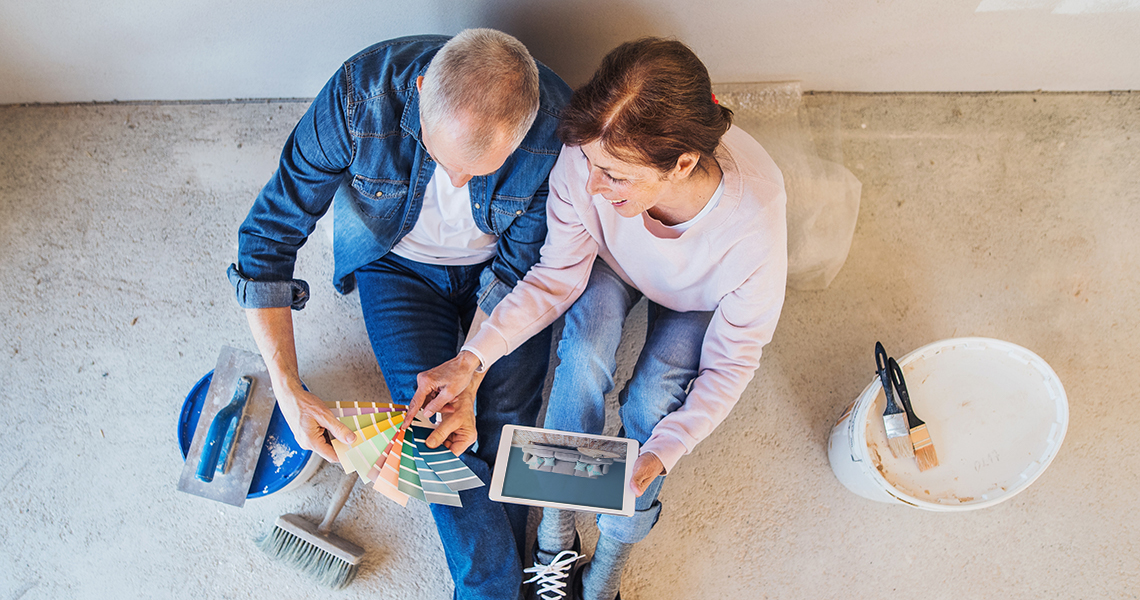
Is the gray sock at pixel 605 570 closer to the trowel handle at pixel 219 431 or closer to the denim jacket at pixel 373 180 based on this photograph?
the denim jacket at pixel 373 180

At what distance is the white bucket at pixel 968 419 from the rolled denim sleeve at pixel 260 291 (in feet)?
4.02

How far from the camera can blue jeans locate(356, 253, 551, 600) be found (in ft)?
4.57

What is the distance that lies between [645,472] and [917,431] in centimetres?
59

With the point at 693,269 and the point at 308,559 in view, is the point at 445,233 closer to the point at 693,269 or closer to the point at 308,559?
the point at 693,269

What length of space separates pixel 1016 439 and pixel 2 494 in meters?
2.35

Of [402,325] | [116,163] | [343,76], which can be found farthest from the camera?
[116,163]

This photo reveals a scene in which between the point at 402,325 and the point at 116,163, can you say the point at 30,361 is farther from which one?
the point at 402,325

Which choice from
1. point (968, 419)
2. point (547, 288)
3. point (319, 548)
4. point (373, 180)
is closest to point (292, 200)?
point (373, 180)

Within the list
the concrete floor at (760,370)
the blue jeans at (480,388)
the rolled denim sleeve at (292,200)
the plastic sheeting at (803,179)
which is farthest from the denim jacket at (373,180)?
the plastic sheeting at (803,179)

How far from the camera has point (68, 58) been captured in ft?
5.37

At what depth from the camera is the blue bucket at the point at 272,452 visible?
145 cm

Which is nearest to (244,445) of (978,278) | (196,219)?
(196,219)

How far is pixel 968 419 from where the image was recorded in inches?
54.3

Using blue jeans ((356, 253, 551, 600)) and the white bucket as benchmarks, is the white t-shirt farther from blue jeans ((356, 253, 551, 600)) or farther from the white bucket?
the white bucket
